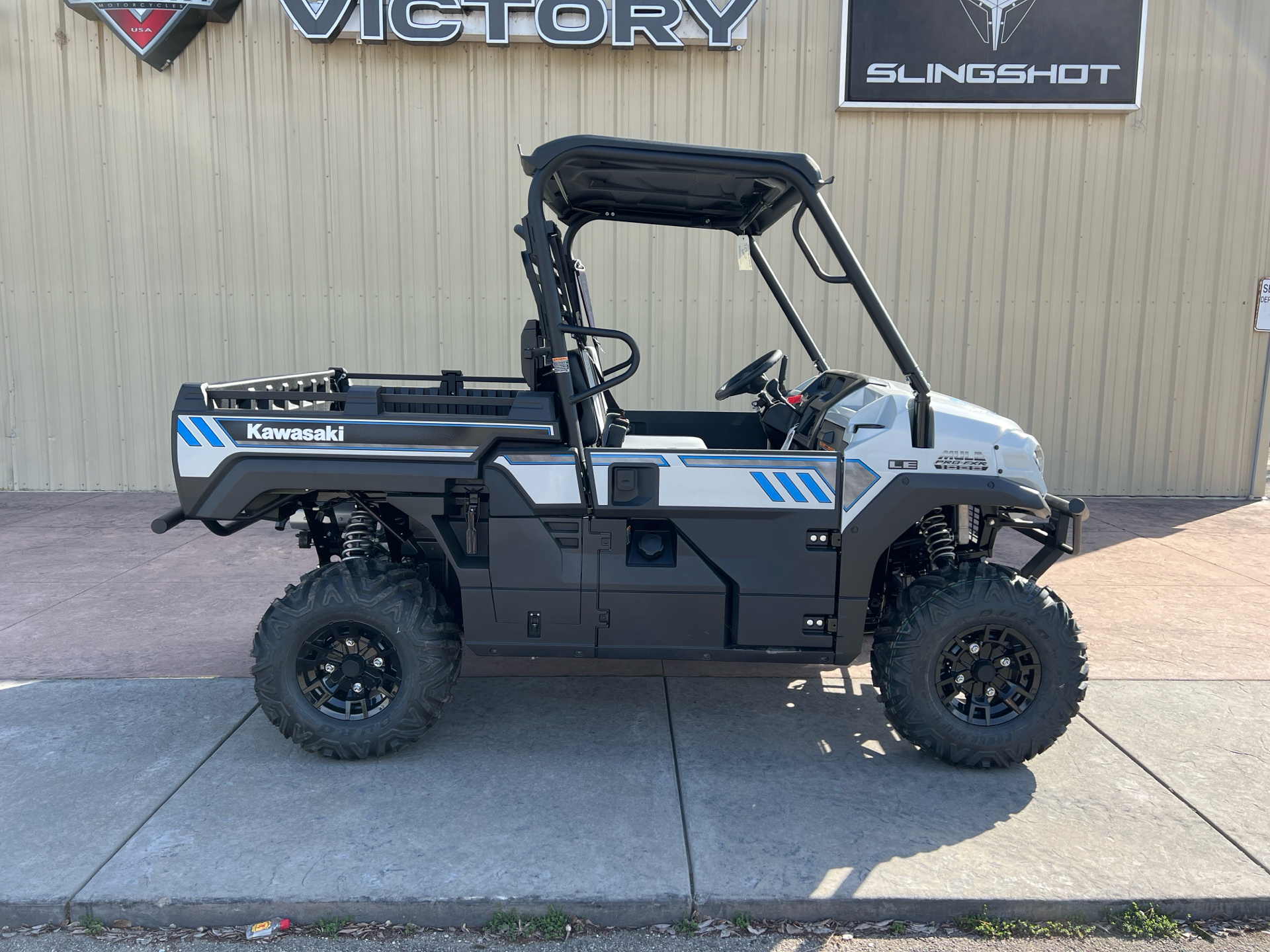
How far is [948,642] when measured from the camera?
3.21 meters

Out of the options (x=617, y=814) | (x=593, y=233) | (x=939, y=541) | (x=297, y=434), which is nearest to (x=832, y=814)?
(x=617, y=814)

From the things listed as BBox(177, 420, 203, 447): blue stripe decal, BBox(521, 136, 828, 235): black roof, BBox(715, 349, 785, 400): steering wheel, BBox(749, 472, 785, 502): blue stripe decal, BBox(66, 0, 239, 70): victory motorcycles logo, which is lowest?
BBox(749, 472, 785, 502): blue stripe decal

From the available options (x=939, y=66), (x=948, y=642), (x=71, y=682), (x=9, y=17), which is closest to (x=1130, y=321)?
(x=939, y=66)

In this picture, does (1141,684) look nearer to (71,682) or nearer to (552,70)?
(71,682)

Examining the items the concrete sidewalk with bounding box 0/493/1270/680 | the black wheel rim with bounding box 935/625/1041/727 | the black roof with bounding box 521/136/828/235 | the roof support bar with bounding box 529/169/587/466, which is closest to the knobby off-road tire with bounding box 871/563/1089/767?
the black wheel rim with bounding box 935/625/1041/727

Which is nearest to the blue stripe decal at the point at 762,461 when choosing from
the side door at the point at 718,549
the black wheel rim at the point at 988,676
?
the side door at the point at 718,549

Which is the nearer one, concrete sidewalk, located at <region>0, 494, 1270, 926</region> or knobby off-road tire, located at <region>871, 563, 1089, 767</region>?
concrete sidewalk, located at <region>0, 494, 1270, 926</region>

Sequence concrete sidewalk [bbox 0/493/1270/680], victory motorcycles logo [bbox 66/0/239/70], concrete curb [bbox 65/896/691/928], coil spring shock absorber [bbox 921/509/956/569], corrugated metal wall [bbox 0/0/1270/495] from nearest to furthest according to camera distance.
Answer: concrete curb [bbox 65/896/691/928]
coil spring shock absorber [bbox 921/509/956/569]
concrete sidewalk [bbox 0/493/1270/680]
victory motorcycles logo [bbox 66/0/239/70]
corrugated metal wall [bbox 0/0/1270/495]

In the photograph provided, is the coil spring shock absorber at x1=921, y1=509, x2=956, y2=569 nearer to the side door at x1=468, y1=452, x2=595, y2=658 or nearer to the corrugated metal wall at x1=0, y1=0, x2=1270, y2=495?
the side door at x1=468, y1=452, x2=595, y2=658

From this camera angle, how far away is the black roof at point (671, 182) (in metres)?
3.03

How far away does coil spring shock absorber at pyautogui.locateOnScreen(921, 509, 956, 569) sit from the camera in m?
3.56

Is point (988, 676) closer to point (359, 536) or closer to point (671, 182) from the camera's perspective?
point (671, 182)

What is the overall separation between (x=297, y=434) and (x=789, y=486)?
1796 mm

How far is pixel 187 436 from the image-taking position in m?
3.16
